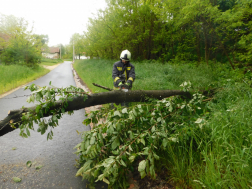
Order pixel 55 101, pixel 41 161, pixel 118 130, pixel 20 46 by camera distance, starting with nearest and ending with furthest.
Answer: pixel 118 130 < pixel 55 101 < pixel 41 161 < pixel 20 46

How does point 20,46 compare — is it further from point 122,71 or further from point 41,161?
point 41,161

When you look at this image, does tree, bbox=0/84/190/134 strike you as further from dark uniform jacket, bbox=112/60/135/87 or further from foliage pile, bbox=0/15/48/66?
foliage pile, bbox=0/15/48/66

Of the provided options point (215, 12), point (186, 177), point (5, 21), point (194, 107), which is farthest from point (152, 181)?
point (5, 21)

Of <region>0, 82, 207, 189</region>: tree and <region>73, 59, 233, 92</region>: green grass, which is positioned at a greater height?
<region>73, 59, 233, 92</region>: green grass

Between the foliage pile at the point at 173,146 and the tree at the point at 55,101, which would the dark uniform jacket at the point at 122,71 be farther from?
the foliage pile at the point at 173,146

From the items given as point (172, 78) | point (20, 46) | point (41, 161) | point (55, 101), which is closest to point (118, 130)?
point (55, 101)

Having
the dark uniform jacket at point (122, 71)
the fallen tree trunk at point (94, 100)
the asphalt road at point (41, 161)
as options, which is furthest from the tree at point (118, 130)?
the dark uniform jacket at point (122, 71)

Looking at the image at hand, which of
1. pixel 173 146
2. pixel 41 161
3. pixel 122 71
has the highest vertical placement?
pixel 122 71

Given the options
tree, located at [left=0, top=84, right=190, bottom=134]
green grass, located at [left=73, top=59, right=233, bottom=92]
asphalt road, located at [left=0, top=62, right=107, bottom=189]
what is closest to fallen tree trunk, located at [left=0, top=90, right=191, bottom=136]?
tree, located at [left=0, top=84, right=190, bottom=134]

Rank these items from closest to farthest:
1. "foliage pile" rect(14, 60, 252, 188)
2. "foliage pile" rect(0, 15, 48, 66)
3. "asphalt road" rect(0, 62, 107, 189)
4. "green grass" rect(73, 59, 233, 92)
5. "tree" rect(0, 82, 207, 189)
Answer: "foliage pile" rect(14, 60, 252, 188) → "tree" rect(0, 82, 207, 189) → "asphalt road" rect(0, 62, 107, 189) → "green grass" rect(73, 59, 233, 92) → "foliage pile" rect(0, 15, 48, 66)

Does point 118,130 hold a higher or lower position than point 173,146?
higher

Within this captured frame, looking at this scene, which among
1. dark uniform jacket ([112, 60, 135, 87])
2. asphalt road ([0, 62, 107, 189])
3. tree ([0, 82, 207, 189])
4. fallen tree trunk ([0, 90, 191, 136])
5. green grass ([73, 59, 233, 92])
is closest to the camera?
tree ([0, 82, 207, 189])

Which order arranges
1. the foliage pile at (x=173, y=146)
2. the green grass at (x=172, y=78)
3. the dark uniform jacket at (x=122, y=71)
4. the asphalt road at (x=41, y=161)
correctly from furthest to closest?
the green grass at (x=172, y=78) < the dark uniform jacket at (x=122, y=71) < the asphalt road at (x=41, y=161) < the foliage pile at (x=173, y=146)

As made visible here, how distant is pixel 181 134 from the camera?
2305 mm
